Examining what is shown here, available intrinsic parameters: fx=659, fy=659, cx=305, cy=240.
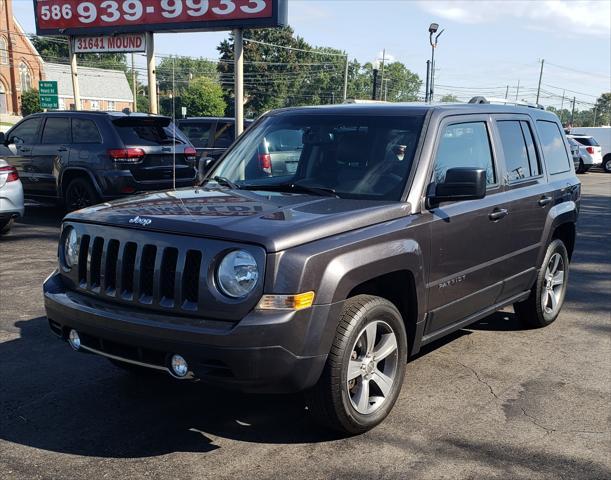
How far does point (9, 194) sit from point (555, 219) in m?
7.16

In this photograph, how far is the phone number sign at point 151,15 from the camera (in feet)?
56.7

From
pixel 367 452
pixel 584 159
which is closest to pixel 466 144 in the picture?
pixel 367 452

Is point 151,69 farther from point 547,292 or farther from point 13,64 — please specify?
point 13,64

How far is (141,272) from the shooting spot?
3455 millimetres

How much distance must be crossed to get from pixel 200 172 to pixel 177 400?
1.94 m

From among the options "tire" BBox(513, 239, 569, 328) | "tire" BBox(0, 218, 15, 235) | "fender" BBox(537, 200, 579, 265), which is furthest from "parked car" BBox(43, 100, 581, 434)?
"tire" BBox(0, 218, 15, 235)

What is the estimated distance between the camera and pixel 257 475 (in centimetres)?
332

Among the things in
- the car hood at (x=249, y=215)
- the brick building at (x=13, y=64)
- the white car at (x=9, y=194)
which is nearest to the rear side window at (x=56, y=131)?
the white car at (x=9, y=194)

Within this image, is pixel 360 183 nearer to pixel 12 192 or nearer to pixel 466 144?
pixel 466 144

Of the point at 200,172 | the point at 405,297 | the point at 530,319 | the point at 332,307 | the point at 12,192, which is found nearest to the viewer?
the point at 332,307

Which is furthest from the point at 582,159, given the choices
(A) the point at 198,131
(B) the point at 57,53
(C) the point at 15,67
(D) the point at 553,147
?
(B) the point at 57,53

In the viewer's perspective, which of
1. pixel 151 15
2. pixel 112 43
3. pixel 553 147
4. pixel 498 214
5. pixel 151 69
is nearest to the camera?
pixel 498 214

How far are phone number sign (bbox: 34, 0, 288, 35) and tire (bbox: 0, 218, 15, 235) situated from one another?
962 cm

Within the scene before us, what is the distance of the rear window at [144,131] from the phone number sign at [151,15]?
7.45 m
